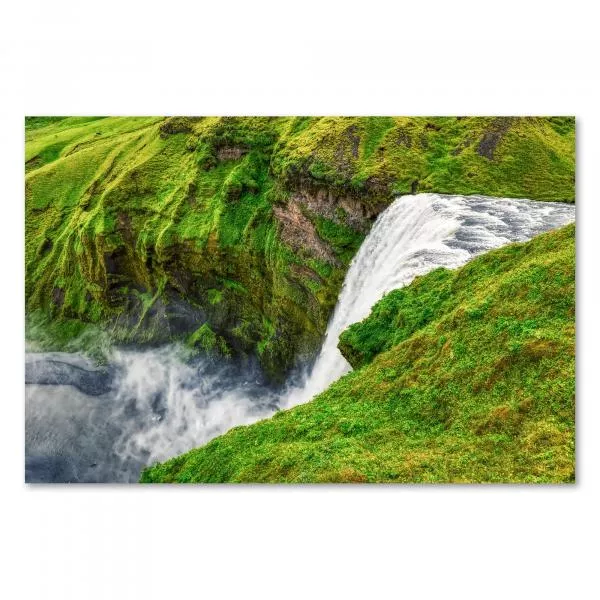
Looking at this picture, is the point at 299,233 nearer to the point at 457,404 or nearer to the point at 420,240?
the point at 420,240

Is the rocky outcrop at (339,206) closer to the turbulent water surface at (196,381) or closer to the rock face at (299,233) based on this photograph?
the rock face at (299,233)

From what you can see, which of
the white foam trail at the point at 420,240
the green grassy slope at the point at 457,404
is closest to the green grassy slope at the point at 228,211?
the white foam trail at the point at 420,240

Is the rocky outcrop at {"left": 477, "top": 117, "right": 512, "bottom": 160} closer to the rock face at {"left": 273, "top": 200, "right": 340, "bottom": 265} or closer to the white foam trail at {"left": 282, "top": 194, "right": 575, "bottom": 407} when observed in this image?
the white foam trail at {"left": 282, "top": 194, "right": 575, "bottom": 407}

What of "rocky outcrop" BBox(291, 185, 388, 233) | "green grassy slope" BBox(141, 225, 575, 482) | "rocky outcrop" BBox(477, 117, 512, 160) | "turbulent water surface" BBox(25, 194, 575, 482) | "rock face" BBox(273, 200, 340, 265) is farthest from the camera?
"rock face" BBox(273, 200, 340, 265)

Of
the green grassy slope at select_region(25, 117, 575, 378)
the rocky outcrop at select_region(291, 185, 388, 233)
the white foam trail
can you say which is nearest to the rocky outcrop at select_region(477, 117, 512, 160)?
the green grassy slope at select_region(25, 117, 575, 378)

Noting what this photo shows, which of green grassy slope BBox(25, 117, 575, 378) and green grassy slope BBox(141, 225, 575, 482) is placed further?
green grassy slope BBox(25, 117, 575, 378)
